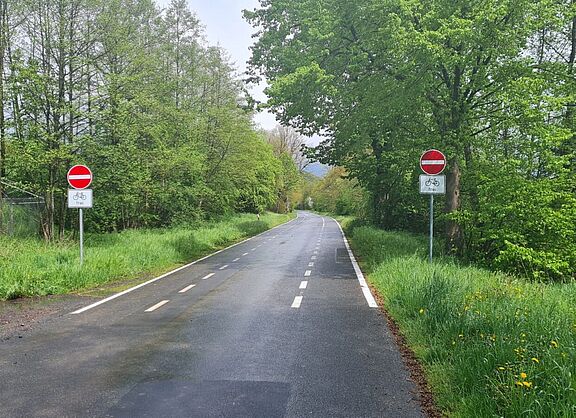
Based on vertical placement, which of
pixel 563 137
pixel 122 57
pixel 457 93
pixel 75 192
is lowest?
pixel 75 192

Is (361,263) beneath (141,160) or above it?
beneath

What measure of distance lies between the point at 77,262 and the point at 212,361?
8.92 meters

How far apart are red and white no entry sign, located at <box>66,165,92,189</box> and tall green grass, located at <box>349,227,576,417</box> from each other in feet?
29.6

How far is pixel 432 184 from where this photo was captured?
11641 millimetres

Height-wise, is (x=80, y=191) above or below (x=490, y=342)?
above

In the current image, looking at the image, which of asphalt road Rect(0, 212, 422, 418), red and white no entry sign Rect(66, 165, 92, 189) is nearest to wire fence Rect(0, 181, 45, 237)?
red and white no entry sign Rect(66, 165, 92, 189)

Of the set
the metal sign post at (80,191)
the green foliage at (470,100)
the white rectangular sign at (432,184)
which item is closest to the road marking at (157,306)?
the metal sign post at (80,191)

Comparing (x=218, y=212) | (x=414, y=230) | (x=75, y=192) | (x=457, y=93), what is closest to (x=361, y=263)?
(x=457, y=93)

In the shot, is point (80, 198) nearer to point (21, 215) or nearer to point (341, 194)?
point (21, 215)

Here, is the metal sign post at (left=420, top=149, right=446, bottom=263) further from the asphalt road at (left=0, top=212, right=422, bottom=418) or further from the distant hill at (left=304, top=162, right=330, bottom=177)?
the distant hill at (left=304, top=162, right=330, bottom=177)

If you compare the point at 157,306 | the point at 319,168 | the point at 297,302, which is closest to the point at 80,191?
the point at 157,306

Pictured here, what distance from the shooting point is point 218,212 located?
40688 mm

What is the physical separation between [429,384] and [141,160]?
68.4 ft

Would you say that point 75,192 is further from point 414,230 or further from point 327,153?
point 414,230
